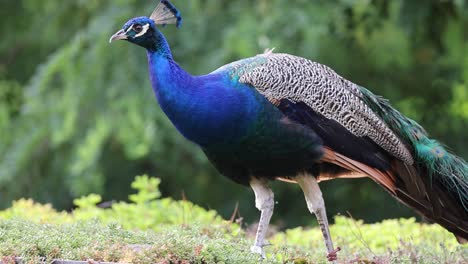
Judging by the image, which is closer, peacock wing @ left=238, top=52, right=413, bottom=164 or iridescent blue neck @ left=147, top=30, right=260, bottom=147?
iridescent blue neck @ left=147, top=30, right=260, bottom=147

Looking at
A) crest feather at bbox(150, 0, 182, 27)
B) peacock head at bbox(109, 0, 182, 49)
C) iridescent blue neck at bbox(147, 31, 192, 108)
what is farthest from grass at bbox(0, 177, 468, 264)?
crest feather at bbox(150, 0, 182, 27)

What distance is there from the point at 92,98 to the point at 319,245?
3.22m

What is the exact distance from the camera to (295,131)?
4.68 meters

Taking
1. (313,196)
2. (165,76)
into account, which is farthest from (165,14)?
(313,196)

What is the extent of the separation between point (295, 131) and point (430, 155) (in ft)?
2.81

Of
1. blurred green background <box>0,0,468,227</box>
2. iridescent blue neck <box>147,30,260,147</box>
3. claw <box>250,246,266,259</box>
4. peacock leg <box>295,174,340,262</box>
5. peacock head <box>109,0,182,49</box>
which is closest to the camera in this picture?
claw <box>250,246,266,259</box>

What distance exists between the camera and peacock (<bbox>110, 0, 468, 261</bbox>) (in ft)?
15.2

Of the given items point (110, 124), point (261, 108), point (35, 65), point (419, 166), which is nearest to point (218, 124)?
point (261, 108)

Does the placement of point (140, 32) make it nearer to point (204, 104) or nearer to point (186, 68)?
point (204, 104)

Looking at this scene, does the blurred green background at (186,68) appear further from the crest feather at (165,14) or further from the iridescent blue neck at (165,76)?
the iridescent blue neck at (165,76)

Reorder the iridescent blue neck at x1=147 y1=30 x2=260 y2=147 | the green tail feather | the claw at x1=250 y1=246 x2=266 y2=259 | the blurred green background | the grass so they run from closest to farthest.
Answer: the grass < the claw at x1=250 y1=246 x2=266 y2=259 < the iridescent blue neck at x1=147 y1=30 x2=260 y2=147 < the green tail feather < the blurred green background

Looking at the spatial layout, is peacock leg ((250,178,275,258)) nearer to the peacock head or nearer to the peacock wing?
the peacock wing

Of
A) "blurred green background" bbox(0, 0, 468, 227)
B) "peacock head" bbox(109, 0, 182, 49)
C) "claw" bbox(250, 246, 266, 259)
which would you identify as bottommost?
"claw" bbox(250, 246, 266, 259)

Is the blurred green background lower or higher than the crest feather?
higher
